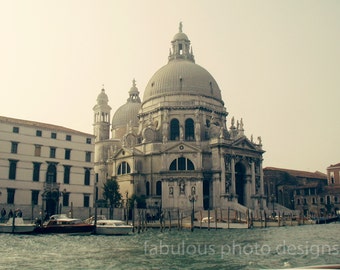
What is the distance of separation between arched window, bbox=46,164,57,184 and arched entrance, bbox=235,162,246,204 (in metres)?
24.8

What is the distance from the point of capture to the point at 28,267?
16750 mm

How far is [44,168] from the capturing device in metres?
40.6

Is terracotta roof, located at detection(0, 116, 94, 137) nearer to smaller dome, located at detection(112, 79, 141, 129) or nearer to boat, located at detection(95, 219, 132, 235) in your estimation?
boat, located at detection(95, 219, 132, 235)

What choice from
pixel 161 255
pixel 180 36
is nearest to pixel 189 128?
pixel 180 36

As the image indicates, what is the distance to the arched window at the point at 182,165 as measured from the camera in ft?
178

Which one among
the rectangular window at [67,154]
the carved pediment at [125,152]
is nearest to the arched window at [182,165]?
the carved pediment at [125,152]

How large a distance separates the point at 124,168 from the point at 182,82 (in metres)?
14.2

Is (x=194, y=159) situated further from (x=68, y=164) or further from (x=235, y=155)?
(x=68, y=164)

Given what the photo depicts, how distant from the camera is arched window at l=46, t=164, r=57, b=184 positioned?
40844 millimetres

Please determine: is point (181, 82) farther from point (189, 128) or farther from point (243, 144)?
point (243, 144)

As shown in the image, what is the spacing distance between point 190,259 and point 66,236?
550 inches

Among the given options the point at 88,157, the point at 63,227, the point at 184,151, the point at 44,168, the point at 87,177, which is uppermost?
the point at 184,151

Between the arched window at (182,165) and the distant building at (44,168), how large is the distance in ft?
43.7

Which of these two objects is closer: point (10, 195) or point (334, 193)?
point (10, 195)
